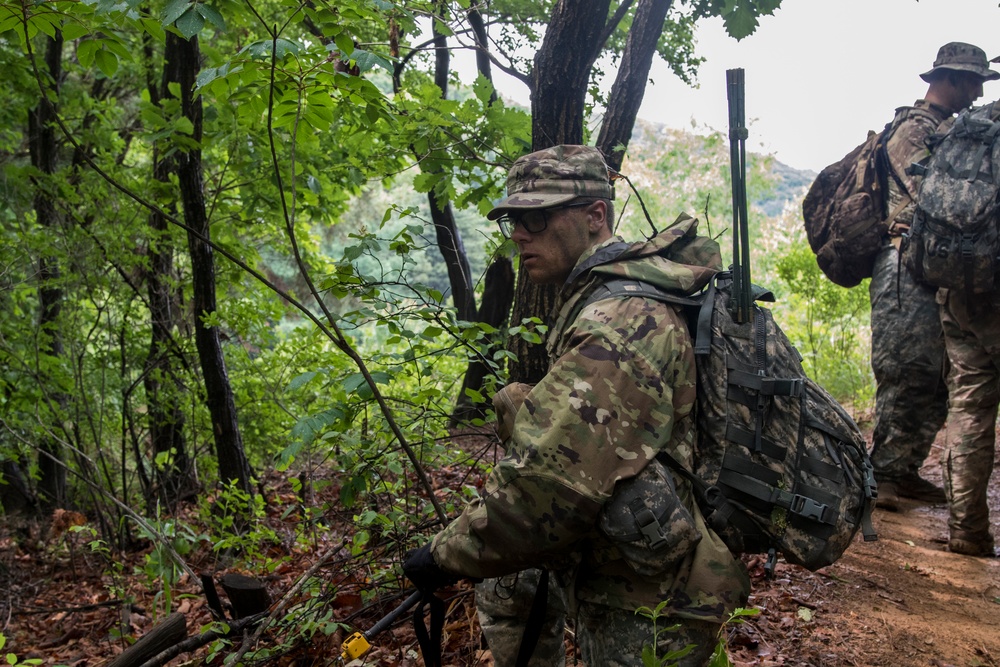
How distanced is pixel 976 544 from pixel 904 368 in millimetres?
1284

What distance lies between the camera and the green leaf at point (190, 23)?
2.48 metres

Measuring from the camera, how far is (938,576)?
418 cm

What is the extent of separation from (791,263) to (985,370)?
152 inches

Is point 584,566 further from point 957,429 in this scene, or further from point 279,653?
point 957,429

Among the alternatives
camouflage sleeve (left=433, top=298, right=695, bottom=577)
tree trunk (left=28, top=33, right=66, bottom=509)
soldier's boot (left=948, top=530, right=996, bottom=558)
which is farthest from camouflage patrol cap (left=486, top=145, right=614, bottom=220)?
tree trunk (left=28, top=33, right=66, bottom=509)

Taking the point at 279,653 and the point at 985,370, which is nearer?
the point at 279,653

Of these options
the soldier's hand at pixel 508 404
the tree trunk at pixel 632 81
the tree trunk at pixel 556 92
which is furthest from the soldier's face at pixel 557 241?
the tree trunk at pixel 632 81

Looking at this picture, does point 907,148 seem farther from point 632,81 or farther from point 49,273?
point 49,273

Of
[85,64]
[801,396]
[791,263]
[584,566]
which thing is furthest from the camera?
[791,263]

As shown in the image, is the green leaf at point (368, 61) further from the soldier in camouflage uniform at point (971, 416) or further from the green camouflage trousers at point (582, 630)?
the soldier in camouflage uniform at point (971, 416)

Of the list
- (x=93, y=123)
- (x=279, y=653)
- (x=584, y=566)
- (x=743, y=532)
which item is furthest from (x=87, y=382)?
(x=743, y=532)

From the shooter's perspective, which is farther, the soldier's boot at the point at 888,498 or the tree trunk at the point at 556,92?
the soldier's boot at the point at 888,498

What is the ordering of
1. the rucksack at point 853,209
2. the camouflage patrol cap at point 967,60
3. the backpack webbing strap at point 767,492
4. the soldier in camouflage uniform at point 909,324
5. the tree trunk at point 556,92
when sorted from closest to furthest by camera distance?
the backpack webbing strap at point 767,492
the tree trunk at point 556,92
the camouflage patrol cap at point 967,60
the soldier in camouflage uniform at point 909,324
the rucksack at point 853,209

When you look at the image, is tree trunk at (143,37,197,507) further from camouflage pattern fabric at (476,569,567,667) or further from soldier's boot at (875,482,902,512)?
soldier's boot at (875,482,902,512)
